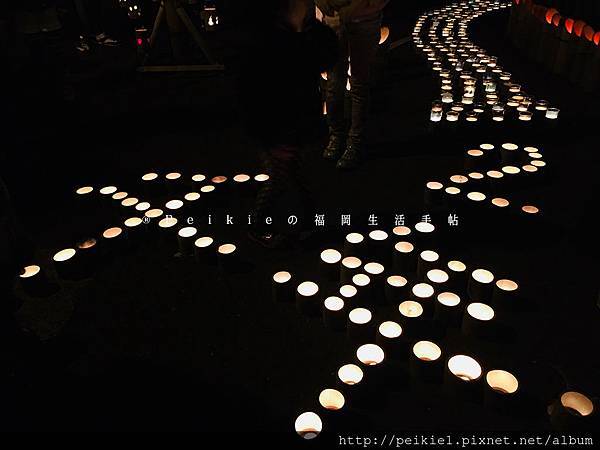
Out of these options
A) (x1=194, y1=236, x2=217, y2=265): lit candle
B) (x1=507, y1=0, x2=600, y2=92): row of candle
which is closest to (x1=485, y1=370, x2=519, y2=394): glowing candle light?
(x1=194, y1=236, x2=217, y2=265): lit candle

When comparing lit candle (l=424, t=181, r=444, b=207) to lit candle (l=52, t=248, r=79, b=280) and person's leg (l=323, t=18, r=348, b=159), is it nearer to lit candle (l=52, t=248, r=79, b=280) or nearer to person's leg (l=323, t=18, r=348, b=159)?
person's leg (l=323, t=18, r=348, b=159)

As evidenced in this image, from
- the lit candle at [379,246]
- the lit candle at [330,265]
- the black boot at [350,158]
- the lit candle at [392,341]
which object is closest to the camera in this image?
the lit candle at [392,341]

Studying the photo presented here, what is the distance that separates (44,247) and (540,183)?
11.6 feet

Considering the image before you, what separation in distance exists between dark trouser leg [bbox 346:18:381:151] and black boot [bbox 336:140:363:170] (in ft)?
0.06

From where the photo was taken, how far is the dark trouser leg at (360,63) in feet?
9.66

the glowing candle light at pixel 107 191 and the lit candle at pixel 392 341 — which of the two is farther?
the glowing candle light at pixel 107 191

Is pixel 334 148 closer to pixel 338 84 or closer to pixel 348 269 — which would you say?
pixel 338 84

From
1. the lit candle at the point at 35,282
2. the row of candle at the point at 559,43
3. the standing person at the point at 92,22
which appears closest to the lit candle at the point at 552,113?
the row of candle at the point at 559,43

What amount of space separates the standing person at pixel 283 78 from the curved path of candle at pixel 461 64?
7.82ft

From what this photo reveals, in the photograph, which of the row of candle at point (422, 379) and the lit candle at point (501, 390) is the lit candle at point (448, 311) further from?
the lit candle at point (501, 390)

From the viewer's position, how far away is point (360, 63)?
3.08 m

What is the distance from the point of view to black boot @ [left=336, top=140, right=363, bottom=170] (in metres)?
3.44

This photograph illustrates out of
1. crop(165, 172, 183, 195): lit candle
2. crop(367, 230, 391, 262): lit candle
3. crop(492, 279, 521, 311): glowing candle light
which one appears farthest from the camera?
crop(165, 172, 183, 195): lit candle

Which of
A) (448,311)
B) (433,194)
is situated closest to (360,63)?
(433,194)
